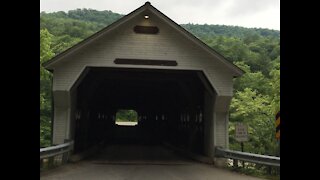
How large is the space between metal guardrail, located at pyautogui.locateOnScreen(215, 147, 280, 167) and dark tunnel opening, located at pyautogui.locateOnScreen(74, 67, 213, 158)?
2.80 meters

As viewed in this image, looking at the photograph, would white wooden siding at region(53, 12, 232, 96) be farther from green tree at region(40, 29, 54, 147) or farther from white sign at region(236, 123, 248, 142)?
green tree at region(40, 29, 54, 147)

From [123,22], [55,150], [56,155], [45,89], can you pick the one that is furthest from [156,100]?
[55,150]

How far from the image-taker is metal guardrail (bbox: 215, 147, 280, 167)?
1274 cm

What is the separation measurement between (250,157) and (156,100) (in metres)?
19.2

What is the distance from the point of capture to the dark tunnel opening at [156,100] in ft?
66.5

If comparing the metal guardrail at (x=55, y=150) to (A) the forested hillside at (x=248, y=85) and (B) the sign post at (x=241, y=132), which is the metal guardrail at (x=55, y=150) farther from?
(A) the forested hillside at (x=248, y=85)

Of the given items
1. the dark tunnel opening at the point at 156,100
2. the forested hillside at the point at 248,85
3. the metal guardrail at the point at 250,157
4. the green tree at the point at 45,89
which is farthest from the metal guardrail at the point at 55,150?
the green tree at the point at 45,89
